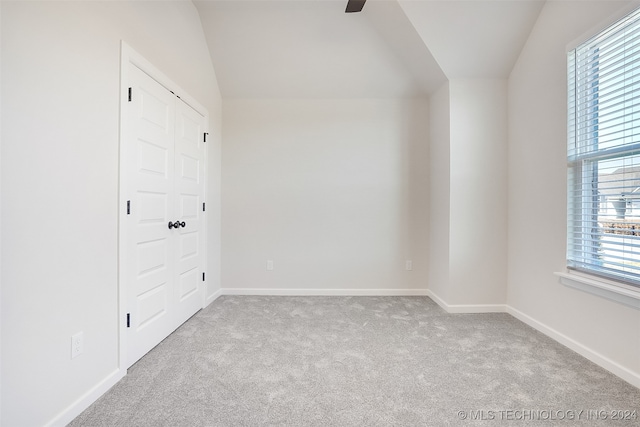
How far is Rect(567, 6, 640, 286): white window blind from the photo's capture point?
1.79 m

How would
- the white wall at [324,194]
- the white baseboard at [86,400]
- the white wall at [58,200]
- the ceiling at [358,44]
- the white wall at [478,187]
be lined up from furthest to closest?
the white wall at [324,194] < the white wall at [478,187] < the ceiling at [358,44] < the white baseboard at [86,400] < the white wall at [58,200]

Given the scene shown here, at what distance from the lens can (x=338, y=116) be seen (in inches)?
138

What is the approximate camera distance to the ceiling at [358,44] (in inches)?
99.3

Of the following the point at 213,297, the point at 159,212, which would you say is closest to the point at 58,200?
the point at 159,212

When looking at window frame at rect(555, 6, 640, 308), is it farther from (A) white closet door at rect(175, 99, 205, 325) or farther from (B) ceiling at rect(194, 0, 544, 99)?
(A) white closet door at rect(175, 99, 205, 325)

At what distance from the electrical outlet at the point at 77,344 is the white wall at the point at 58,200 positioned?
2 centimetres

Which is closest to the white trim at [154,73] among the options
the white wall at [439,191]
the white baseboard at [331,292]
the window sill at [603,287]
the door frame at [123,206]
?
the door frame at [123,206]

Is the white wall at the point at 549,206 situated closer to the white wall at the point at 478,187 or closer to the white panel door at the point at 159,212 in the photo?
the white wall at the point at 478,187

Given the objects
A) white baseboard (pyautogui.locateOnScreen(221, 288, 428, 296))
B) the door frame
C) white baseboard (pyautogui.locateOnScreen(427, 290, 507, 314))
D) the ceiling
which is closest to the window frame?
the ceiling

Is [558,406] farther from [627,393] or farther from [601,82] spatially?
[601,82]

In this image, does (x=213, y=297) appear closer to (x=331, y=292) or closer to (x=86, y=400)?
(x=331, y=292)

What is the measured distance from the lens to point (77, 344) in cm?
147

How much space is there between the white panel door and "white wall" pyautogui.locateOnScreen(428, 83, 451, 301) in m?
2.64

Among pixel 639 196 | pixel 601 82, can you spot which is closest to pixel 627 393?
pixel 639 196
